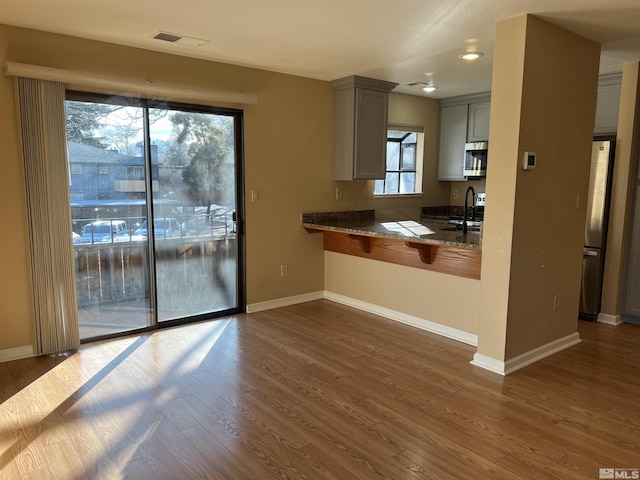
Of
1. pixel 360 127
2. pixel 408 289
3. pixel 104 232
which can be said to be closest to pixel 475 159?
pixel 360 127

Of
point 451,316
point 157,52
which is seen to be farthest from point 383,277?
point 157,52

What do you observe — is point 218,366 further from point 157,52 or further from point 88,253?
point 157,52

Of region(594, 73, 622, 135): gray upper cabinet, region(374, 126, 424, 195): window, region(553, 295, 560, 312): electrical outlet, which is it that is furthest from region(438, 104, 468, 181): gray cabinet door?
region(553, 295, 560, 312): electrical outlet

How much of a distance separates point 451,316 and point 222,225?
7.60 ft

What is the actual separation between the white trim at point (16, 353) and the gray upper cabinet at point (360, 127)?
3329 millimetres

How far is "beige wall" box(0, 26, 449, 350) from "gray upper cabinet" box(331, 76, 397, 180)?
4.8 inches

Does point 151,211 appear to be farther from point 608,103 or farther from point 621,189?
point 608,103

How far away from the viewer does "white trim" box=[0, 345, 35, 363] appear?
134 inches

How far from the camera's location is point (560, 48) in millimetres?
3238

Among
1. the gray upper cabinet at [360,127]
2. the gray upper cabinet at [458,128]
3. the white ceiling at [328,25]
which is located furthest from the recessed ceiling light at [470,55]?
the gray upper cabinet at [458,128]

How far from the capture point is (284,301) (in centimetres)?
501

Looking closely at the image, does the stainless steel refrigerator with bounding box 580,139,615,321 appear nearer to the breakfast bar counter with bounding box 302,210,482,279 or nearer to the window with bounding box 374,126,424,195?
the breakfast bar counter with bounding box 302,210,482,279

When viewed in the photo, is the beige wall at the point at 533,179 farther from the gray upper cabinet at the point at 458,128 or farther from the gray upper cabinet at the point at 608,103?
the gray upper cabinet at the point at 458,128

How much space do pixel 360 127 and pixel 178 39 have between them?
2.11 meters
